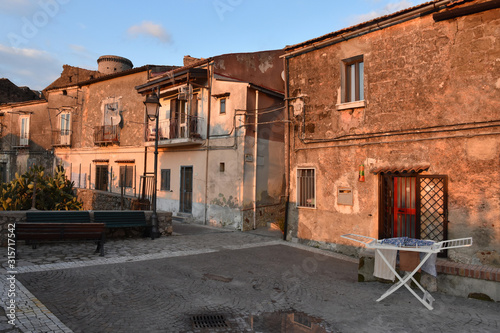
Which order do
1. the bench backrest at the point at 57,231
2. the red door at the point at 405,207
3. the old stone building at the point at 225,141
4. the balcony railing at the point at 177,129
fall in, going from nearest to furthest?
the bench backrest at the point at 57,231 < the red door at the point at 405,207 < the old stone building at the point at 225,141 < the balcony railing at the point at 177,129

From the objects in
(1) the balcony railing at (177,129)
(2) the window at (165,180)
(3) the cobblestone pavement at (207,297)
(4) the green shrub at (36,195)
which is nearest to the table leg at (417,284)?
(3) the cobblestone pavement at (207,297)

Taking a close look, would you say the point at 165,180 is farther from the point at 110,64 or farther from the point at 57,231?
the point at 110,64

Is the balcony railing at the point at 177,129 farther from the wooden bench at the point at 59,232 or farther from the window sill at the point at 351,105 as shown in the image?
the wooden bench at the point at 59,232

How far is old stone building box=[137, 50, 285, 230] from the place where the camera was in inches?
544

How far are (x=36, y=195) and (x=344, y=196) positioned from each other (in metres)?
11.3

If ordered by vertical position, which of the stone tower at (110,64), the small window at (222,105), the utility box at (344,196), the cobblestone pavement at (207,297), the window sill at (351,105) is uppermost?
the stone tower at (110,64)

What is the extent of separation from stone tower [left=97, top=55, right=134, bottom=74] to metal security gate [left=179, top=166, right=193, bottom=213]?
16118 mm

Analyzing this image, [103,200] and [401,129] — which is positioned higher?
[401,129]

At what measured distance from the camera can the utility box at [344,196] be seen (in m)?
9.40

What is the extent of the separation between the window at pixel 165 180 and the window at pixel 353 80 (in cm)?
1018

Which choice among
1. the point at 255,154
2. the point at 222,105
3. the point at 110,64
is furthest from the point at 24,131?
the point at 255,154

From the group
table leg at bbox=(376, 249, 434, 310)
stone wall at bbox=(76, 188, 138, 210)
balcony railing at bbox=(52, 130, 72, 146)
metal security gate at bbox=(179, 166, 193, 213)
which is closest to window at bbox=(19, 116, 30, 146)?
balcony railing at bbox=(52, 130, 72, 146)

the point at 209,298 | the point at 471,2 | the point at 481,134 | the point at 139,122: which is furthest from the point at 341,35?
the point at 139,122

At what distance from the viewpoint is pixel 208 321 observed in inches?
176
